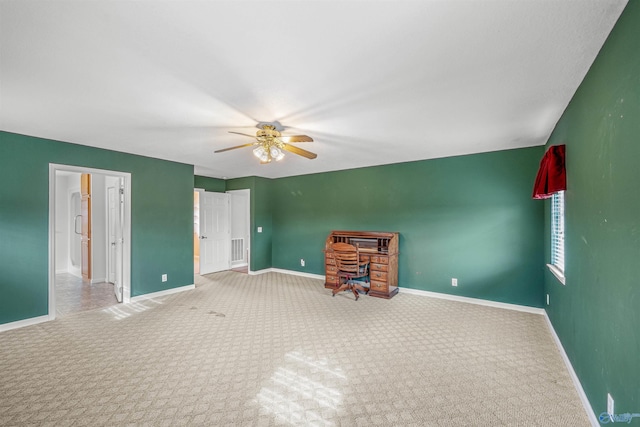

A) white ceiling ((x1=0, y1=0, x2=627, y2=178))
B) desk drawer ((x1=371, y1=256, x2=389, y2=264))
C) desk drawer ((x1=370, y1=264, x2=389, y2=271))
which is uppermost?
white ceiling ((x1=0, y1=0, x2=627, y2=178))

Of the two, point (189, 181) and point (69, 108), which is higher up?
point (69, 108)

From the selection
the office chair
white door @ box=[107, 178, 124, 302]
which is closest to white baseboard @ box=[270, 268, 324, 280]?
the office chair

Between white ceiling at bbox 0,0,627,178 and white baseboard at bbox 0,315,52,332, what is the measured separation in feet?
7.53

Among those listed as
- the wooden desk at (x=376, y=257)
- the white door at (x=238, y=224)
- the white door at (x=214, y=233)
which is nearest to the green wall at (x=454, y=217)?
the wooden desk at (x=376, y=257)

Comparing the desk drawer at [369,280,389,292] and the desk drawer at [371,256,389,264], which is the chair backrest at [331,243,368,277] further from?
the desk drawer at [369,280,389,292]

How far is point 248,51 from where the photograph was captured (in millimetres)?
1700

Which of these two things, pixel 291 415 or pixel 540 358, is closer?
pixel 291 415

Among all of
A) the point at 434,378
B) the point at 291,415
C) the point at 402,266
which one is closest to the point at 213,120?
the point at 291,415

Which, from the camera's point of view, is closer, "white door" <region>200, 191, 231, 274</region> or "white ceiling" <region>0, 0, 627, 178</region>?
"white ceiling" <region>0, 0, 627, 178</region>

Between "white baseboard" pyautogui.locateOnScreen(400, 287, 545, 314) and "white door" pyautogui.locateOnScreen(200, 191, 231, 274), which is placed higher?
"white door" pyautogui.locateOnScreen(200, 191, 231, 274)

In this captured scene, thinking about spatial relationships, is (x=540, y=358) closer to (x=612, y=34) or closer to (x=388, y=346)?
(x=388, y=346)

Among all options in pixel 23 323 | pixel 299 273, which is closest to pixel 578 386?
pixel 299 273

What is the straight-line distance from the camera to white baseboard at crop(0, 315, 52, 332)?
3263mm

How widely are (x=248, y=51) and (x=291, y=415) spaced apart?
7.87 ft
